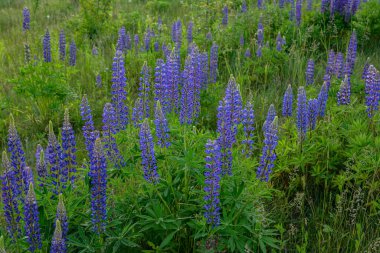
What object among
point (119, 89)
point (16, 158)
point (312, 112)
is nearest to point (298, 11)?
point (312, 112)

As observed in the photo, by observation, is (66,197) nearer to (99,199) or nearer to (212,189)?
(99,199)

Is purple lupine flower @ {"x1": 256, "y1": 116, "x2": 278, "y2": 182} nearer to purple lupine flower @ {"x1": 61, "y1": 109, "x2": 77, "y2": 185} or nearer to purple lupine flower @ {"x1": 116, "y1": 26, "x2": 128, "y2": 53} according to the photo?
purple lupine flower @ {"x1": 61, "y1": 109, "x2": 77, "y2": 185}

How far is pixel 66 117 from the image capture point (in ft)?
8.65

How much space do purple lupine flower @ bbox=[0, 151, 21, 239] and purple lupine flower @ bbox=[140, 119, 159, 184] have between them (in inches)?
27.6

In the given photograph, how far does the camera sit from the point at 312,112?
3498 millimetres

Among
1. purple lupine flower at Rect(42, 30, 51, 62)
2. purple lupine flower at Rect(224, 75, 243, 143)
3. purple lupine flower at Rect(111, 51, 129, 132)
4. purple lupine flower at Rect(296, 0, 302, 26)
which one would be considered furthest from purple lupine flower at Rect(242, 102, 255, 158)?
purple lupine flower at Rect(296, 0, 302, 26)

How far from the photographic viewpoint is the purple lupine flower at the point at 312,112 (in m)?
3.47

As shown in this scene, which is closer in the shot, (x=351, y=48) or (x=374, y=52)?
(x=351, y=48)

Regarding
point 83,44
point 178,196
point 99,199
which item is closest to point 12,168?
point 99,199

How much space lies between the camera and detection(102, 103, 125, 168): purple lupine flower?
288 cm

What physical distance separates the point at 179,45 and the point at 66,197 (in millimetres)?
3407

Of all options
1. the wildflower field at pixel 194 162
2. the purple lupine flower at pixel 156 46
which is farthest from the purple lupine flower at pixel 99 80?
the purple lupine flower at pixel 156 46

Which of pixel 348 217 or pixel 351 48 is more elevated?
pixel 351 48

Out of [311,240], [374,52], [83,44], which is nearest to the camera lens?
[311,240]
